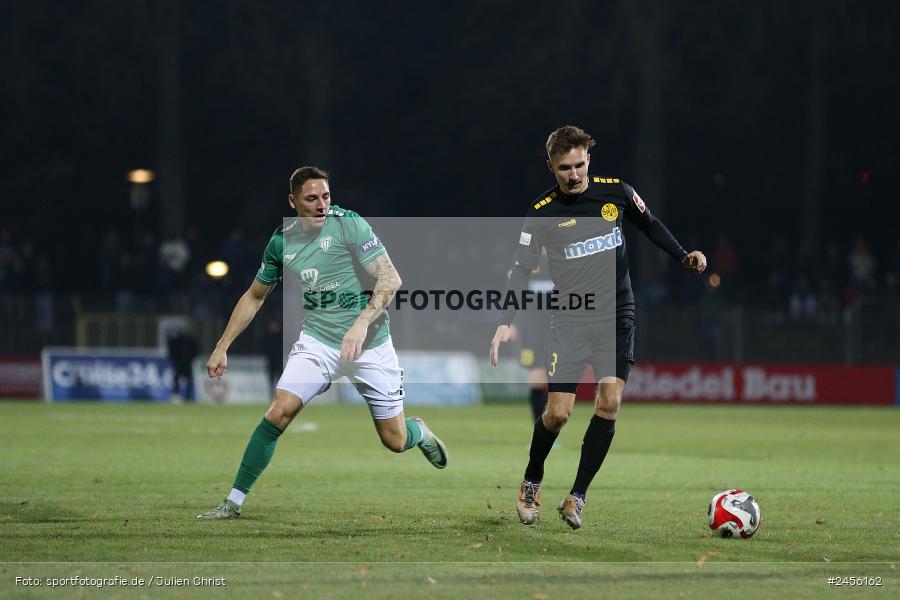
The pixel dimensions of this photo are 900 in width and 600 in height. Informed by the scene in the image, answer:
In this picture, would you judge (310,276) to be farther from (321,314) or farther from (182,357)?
(182,357)

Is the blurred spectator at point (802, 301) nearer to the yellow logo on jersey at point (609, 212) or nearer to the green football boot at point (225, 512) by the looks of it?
the yellow logo on jersey at point (609, 212)

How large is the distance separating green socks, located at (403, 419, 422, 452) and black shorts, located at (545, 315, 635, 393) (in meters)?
1.43

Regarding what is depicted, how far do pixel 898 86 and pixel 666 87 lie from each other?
643 cm

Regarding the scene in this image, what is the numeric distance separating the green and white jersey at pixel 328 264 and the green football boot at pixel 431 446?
1030 millimetres

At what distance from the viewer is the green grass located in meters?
7.88

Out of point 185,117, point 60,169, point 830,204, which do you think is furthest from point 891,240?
point 60,169

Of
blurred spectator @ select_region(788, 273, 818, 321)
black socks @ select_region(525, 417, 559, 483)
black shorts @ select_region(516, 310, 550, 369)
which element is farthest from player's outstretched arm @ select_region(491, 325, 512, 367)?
blurred spectator @ select_region(788, 273, 818, 321)

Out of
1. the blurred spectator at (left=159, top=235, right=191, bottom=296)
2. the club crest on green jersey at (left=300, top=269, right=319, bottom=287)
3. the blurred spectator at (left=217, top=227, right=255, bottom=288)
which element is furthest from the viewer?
the blurred spectator at (left=159, top=235, right=191, bottom=296)

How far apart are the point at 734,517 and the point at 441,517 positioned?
2.15 meters

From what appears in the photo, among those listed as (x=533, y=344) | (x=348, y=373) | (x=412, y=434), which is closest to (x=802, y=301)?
(x=533, y=344)

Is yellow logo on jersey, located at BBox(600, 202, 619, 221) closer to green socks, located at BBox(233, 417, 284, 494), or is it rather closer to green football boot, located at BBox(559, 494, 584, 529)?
green football boot, located at BBox(559, 494, 584, 529)

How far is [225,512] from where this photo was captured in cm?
1022

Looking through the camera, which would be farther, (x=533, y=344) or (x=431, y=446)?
(x=533, y=344)

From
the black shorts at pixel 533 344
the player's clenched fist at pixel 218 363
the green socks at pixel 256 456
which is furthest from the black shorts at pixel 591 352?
the black shorts at pixel 533 344
